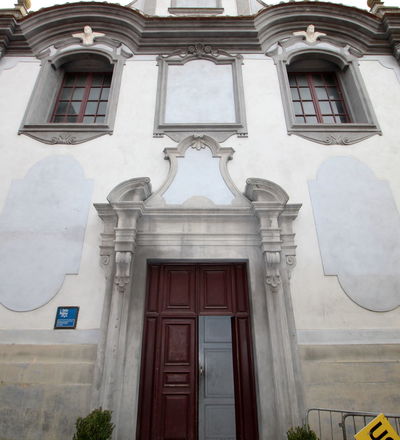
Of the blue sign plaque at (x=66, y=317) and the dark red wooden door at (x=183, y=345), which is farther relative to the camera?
the blue sign plaque at (x=66, y=317)

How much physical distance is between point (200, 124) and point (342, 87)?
3449mm

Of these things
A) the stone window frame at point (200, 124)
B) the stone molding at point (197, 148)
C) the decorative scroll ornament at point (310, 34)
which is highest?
the decorative scroll ornament at point (310, 34)

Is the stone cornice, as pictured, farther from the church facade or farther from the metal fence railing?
the metal fence railing

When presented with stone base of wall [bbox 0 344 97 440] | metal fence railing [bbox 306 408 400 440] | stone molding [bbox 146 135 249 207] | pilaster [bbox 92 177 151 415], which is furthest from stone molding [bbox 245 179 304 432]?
stone base of wall [bbox 0 344 97 440]

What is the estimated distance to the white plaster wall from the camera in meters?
4.31

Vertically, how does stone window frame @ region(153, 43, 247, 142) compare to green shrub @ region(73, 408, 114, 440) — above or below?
above

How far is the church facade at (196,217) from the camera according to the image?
3.96m

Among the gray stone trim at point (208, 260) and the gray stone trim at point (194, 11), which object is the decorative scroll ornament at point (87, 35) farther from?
the gray stone trim at point (208, 260)

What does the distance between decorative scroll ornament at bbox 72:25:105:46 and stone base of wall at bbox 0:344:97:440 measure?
6.42 m

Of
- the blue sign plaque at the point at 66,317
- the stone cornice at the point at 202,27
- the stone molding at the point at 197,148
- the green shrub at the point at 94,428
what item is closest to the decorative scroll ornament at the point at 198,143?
the stone molding at the point at 197,148

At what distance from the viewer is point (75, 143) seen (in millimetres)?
5668

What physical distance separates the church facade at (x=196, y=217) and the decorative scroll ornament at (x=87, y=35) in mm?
35

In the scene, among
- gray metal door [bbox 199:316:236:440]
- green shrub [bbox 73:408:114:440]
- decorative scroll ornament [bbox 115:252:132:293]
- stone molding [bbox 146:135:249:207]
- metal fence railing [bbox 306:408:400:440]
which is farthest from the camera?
gray metal door [bbox 199:316:236:440]

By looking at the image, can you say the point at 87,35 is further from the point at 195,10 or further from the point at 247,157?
the point at 247,157
